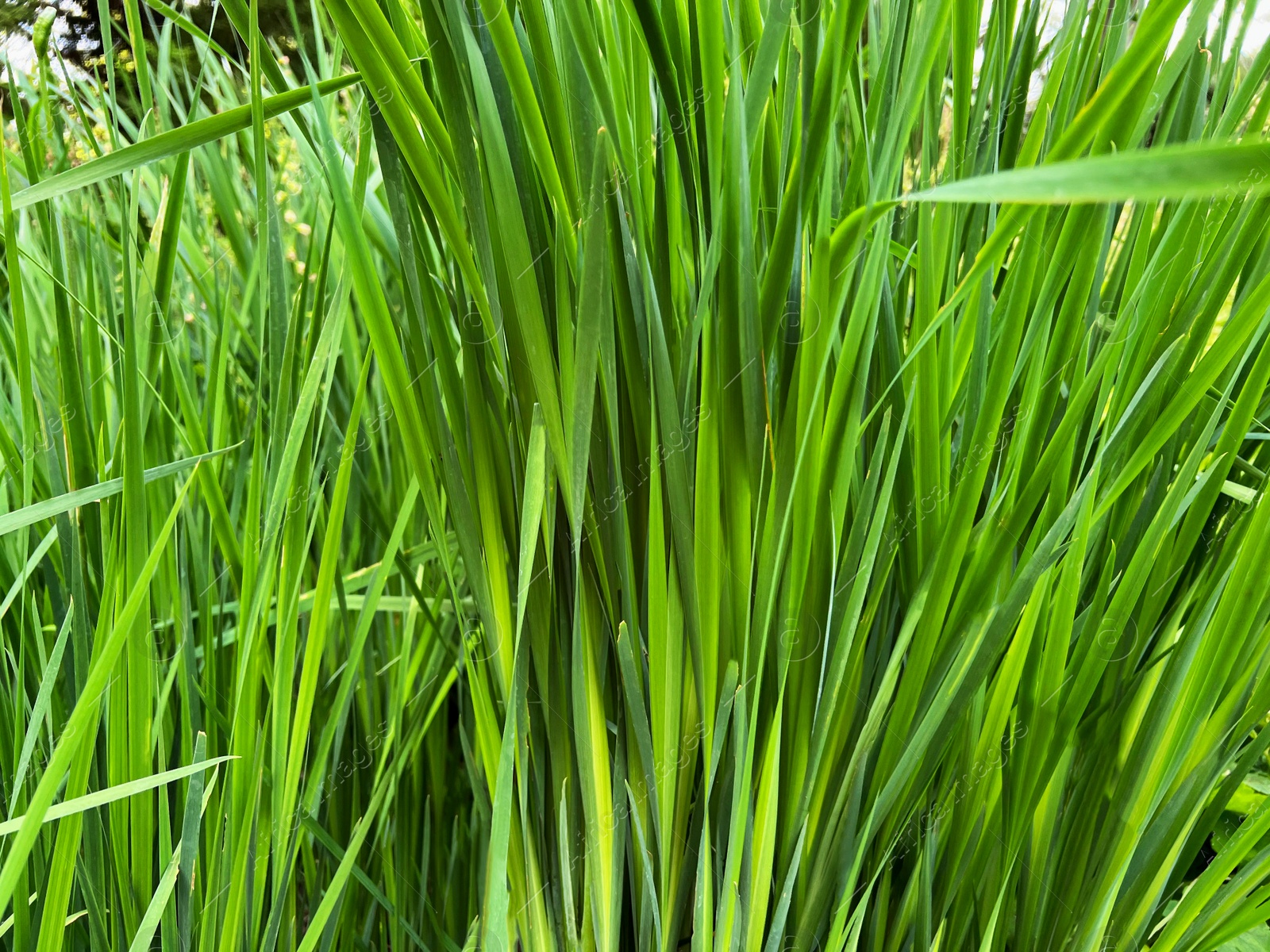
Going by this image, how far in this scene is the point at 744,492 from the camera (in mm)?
255

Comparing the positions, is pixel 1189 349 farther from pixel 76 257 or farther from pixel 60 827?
pixel 76 257

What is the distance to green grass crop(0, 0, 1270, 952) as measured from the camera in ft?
0.77

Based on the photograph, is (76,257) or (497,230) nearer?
(497,230)

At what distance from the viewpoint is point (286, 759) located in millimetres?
314

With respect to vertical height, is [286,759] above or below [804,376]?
below

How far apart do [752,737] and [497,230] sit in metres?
0.18

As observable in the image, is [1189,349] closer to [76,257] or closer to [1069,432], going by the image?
[1069,432]

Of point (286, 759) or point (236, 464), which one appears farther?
point (236, 464)

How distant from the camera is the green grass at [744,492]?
0.23 metres

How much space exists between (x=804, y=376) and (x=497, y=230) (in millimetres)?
108

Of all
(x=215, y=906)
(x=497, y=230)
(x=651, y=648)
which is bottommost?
(x=215, y=906)

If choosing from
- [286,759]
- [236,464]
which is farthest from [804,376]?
[236,464]

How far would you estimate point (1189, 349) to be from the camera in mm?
250

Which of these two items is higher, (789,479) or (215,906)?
(789,479)
